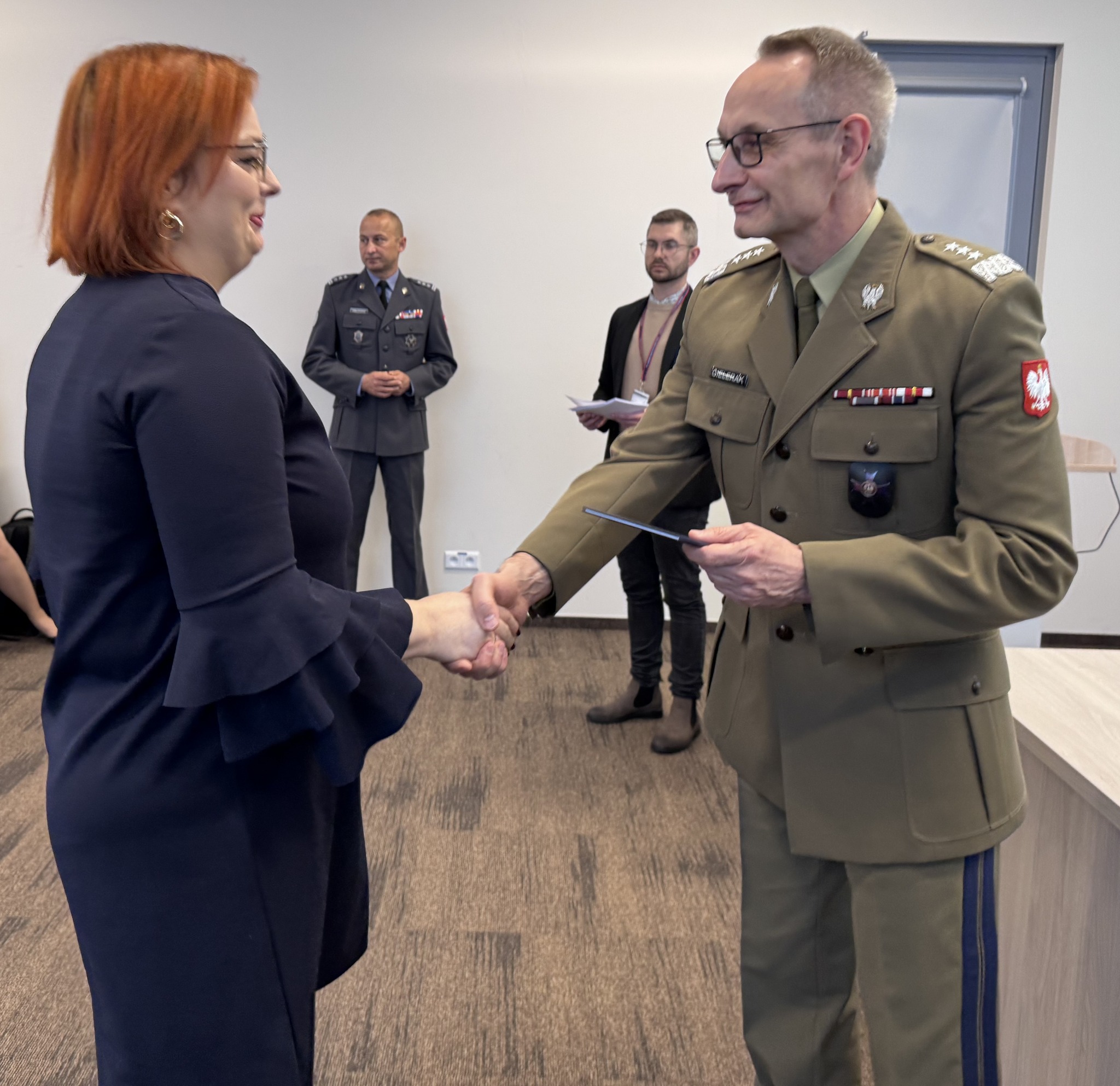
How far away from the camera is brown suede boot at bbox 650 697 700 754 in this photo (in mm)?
3469

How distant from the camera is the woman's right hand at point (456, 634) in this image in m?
1.37

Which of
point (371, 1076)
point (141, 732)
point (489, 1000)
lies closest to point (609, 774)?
point (489, 1000)

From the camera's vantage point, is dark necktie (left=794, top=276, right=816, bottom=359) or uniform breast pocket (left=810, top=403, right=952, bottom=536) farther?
dark necktie (left=794, top=276, right=816, bottom=359)

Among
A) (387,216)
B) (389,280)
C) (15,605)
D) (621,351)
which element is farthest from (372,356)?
(15,605)

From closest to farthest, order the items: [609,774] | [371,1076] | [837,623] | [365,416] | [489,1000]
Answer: [837,623] < [371,1076] < [489,1000] < [609,774] < [365,416]

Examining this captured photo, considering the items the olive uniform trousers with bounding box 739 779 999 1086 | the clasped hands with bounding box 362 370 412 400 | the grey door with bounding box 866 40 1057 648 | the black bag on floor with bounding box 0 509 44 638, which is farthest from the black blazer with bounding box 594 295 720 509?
the black bag on floor with bounding box 0 509 44 638

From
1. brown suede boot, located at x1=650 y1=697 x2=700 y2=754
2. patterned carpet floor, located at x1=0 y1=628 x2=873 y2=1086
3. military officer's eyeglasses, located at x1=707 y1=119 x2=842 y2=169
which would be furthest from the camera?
brown suede boot, located at x1=650 y1=697 x2=700 y2=754

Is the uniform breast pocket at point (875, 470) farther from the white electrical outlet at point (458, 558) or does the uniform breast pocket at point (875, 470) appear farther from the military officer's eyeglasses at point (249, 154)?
the white electrical outlet at point (458, 558)

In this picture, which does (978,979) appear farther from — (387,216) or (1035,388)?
(387,216)

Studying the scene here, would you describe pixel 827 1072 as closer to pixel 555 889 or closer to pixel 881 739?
pixel 881 739

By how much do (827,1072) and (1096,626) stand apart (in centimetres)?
401

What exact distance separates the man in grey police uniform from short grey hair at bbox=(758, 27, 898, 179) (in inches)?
134

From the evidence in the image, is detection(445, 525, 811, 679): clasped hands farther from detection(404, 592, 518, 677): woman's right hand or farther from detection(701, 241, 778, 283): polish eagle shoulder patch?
detection(701, 241, 778, 283): polish eagle shoulder patch

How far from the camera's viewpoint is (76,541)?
1.03 metres
